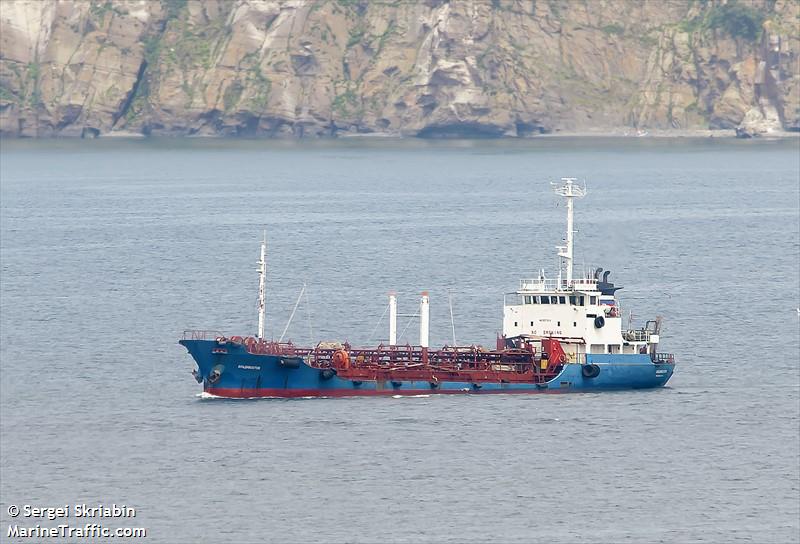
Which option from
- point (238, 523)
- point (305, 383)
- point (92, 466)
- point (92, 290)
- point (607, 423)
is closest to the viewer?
point (238, 523)

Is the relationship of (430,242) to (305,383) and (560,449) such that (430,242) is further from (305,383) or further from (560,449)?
(560,449)

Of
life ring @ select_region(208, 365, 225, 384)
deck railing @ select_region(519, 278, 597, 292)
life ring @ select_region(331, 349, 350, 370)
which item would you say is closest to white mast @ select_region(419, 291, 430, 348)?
life ring @ select_region(331, 349, 350, 370)

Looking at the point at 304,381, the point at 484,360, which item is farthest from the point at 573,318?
the point at 304,381

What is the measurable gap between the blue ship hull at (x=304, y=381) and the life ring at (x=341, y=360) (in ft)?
2.22

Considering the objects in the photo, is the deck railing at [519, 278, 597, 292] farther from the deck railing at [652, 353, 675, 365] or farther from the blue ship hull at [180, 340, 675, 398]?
the deck railing at [652, 353, 675, 365]

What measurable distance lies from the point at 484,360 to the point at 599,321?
654 cm

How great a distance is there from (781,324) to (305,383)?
39.0 m

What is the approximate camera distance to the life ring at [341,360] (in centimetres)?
9700

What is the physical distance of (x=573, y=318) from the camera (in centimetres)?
10031

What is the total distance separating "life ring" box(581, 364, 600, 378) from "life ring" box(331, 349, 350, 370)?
12.3m

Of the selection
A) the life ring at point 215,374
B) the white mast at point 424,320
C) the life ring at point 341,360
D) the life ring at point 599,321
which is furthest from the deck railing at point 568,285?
the life ring at point 215,374

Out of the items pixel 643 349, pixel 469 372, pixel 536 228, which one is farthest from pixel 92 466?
pixel 536 228

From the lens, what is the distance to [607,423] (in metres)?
90.0

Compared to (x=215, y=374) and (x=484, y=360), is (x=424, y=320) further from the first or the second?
(x=215, y=374)
